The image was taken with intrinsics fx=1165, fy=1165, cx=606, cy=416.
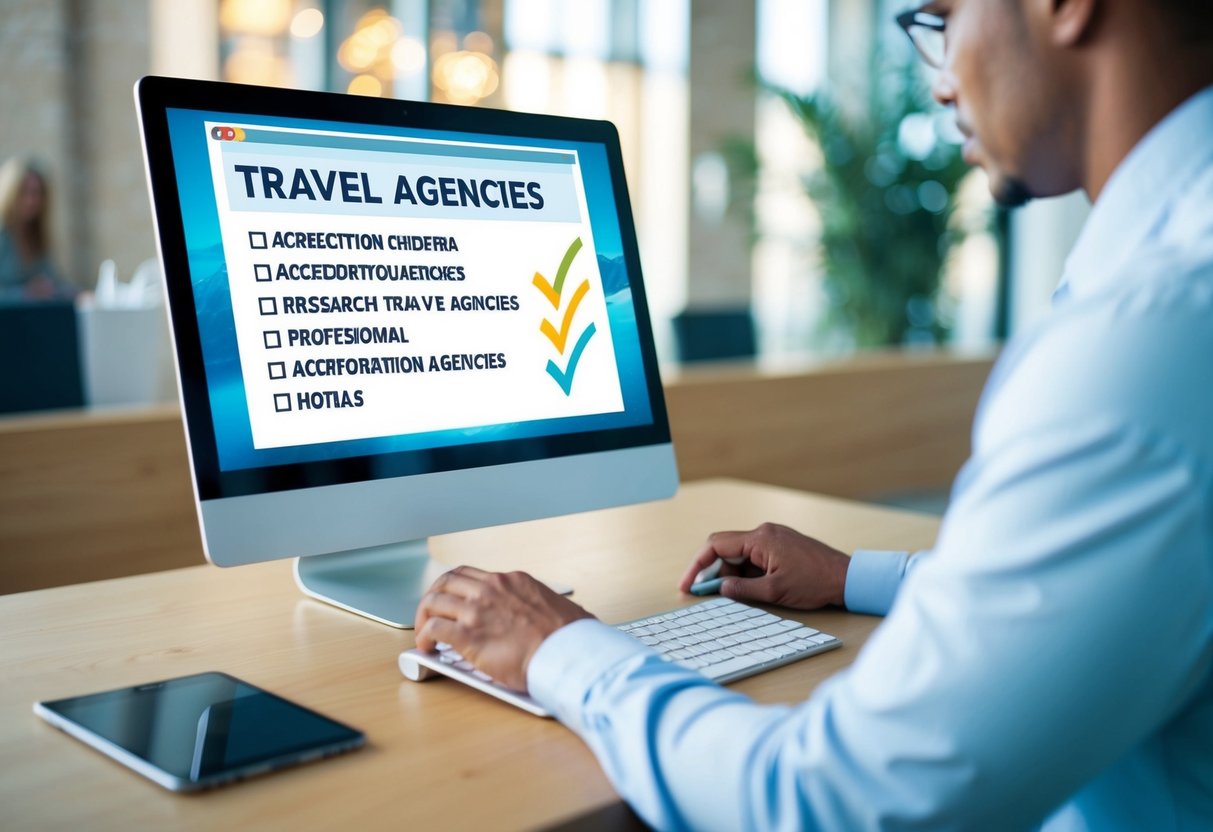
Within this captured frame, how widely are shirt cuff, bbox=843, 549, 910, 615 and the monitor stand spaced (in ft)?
0.87

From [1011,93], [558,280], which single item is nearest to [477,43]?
[558,280]

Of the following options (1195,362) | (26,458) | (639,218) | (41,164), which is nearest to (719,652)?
(1195,362)

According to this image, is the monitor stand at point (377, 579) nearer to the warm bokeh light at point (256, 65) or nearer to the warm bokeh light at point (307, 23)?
the warm bokeh light at point (256, 65)

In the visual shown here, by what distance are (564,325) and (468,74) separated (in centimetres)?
517

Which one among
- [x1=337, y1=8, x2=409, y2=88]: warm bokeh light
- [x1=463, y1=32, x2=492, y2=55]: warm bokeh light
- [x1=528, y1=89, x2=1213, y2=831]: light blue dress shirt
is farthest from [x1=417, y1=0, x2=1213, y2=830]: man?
[x1=463, y1=32, x2=492, y2=55]: warm bokeh light

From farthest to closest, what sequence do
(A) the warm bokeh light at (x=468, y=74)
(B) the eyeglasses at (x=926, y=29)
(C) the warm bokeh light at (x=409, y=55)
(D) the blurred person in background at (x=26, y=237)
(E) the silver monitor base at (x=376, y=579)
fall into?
(C) the warm bokeh light at (x=409, y=55) → (A) the warm bokeh light at (x=468, y=74) → (D) the blurred person in background at (x=26, y=237) → (E) the silver monitor base at (x=376, y=579) → (B) the eyeglasses at (x=926, y=29)

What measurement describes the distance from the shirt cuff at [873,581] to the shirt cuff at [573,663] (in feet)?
1.14

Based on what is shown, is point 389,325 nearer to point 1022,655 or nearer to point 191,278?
point 191,278

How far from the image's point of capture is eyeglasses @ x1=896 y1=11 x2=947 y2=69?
0.78 meters

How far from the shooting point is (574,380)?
114cm

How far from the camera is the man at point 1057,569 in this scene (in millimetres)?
553

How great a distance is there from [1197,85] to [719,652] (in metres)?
0.50

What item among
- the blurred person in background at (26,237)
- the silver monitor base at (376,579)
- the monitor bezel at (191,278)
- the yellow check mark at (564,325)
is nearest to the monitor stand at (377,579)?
the silver monitor base at (376,579)

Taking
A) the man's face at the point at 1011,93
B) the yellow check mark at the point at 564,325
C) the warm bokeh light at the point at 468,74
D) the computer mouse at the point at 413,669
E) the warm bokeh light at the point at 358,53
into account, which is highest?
the warm bokeh light at the point at 358,53
